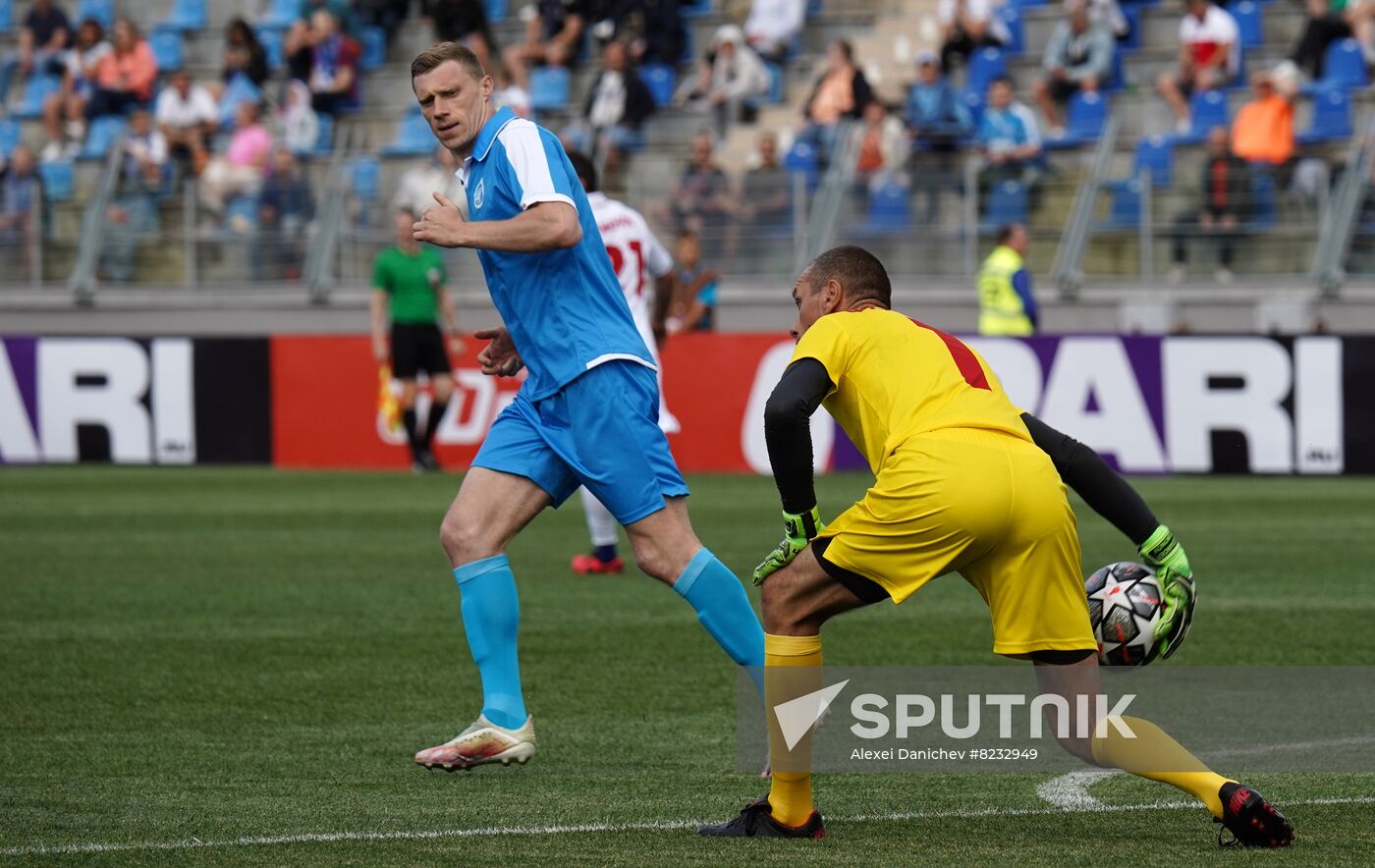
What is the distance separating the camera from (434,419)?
19.3 m

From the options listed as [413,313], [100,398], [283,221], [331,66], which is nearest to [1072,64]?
[413,313]

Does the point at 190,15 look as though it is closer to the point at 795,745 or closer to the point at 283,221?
the point at 283,221

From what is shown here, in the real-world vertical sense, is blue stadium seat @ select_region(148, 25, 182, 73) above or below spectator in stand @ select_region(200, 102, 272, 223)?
above

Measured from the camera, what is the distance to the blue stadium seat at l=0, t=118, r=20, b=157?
2748 centimetres

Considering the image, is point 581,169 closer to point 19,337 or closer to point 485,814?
point 485,814

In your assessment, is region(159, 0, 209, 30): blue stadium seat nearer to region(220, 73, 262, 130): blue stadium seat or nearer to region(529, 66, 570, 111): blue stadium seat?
region(220, 73, 262, 130): blue stadium seat

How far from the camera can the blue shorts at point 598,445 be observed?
6.30m

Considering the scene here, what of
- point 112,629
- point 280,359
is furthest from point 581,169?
point 280,359

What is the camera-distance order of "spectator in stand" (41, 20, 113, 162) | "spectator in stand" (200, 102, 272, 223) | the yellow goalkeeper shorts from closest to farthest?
the yellow goalkeeper shorts → "spectator in stand" (200, 102, 272, 223) → "spectator in stand" (41, 20, 113, 162)

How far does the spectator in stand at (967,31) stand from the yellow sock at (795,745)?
17923mm

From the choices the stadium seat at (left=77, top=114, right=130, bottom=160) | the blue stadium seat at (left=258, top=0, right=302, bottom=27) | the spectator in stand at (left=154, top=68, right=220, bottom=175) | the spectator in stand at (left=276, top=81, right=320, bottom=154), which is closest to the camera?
the spectator in stand at (left=154, top=68, right=220, bottom=175)

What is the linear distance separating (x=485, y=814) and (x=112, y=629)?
4454 mm

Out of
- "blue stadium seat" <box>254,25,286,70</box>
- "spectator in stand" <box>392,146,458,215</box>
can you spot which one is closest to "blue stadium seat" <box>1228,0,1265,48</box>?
"spectator in stand" <box>392,146,458,215</box>

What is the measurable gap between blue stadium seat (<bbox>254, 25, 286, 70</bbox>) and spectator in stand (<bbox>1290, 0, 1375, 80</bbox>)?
12.7 m
